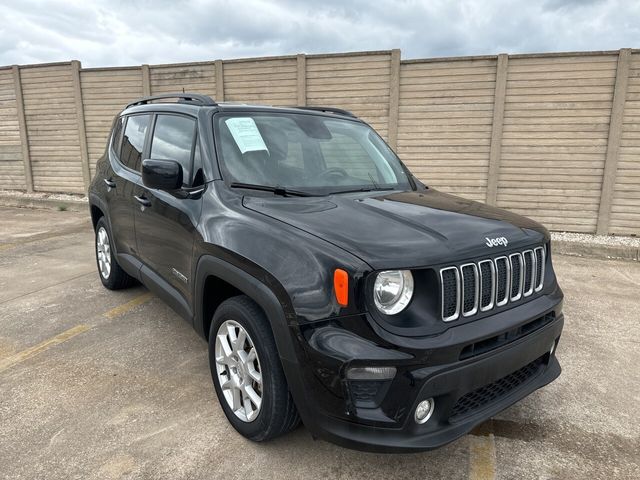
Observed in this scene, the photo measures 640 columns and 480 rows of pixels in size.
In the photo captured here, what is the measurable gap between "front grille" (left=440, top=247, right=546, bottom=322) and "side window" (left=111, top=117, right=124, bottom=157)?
3.47m

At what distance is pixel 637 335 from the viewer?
3.98 metres

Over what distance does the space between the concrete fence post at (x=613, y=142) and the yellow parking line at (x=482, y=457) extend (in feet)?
20.8

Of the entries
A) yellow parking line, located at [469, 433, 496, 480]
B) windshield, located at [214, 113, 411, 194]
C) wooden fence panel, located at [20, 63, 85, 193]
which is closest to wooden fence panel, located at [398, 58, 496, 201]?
windshield, located at [214, 113, 411, 194]

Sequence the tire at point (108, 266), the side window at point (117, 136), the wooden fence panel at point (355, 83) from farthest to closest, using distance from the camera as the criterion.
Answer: the wooden fence panel at point (355, 83) < the tire at point (108, 266) < the side window at point (117, 136)

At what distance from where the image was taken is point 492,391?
2.14 m

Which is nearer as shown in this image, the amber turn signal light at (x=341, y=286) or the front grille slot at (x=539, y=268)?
the amber turn signal light at (x=341, y=286)

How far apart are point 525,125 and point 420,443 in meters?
6.99

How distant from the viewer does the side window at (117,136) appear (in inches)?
170

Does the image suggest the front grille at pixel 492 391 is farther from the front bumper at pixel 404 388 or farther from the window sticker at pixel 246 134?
the window sticker at pixel 246 134

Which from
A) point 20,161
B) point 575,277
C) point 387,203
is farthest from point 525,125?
point 20,161

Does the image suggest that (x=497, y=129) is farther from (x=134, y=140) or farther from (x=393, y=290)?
(x=393, y=290)

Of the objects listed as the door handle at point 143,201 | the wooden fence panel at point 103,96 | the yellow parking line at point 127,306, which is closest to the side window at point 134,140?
the door handle at point 143,201

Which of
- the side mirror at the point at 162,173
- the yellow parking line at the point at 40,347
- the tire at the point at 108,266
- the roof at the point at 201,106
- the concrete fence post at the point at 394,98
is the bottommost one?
the yellow parking line at the point at 40,347

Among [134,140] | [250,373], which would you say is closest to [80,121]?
[134,140]
